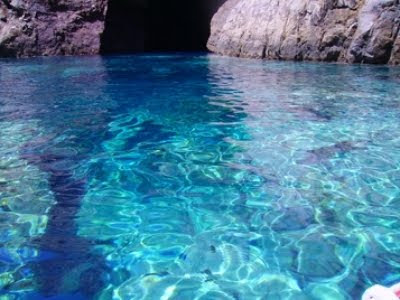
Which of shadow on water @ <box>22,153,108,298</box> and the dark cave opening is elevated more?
the dark cave opening

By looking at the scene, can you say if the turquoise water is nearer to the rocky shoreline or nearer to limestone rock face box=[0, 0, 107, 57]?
the rocky shoreline

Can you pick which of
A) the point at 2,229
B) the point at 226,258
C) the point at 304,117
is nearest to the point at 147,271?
the point at 226,258

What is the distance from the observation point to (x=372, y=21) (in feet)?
43.6

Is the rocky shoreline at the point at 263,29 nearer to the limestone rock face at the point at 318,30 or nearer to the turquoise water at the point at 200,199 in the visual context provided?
the limestone rock face at the point at 318,30

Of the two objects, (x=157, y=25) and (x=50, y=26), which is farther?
(x=157, y=25)

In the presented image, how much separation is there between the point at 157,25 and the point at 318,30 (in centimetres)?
1385

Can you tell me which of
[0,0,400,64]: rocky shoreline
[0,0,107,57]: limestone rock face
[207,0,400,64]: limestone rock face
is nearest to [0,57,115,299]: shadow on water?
[0,0,107,57]: limestone rock face

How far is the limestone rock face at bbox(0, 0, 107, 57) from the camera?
59.8 feet

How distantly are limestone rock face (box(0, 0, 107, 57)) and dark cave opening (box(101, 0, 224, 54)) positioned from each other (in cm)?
78

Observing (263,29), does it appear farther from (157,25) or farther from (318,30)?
(157,25)

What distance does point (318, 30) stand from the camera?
14609mm

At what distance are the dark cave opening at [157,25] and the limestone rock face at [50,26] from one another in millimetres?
785

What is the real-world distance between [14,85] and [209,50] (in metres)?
12.9

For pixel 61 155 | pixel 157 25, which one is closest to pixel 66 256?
pixel 61 155
